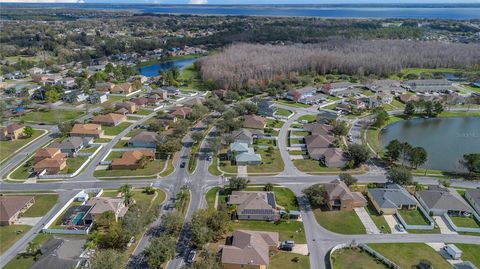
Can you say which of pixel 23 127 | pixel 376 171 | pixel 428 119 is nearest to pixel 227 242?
pixel 376 171

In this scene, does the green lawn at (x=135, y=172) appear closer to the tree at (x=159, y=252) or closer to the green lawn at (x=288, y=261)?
the tree at (x=159, y=252)

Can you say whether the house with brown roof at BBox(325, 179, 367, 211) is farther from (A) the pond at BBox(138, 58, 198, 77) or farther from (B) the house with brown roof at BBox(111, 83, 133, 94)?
(A) the pond at BBox(138, 58, 198, 77)

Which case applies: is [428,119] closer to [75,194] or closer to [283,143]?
[283,143]

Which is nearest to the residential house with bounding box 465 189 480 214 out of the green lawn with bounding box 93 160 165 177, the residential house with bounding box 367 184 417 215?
the residential house with bounding box 367 184 417 215

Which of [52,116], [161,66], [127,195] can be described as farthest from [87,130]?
[161,66]

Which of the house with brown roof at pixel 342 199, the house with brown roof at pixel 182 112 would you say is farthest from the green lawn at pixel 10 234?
the house with brown roof at pixel 182 112

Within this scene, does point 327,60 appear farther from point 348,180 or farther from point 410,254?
point 410,254
